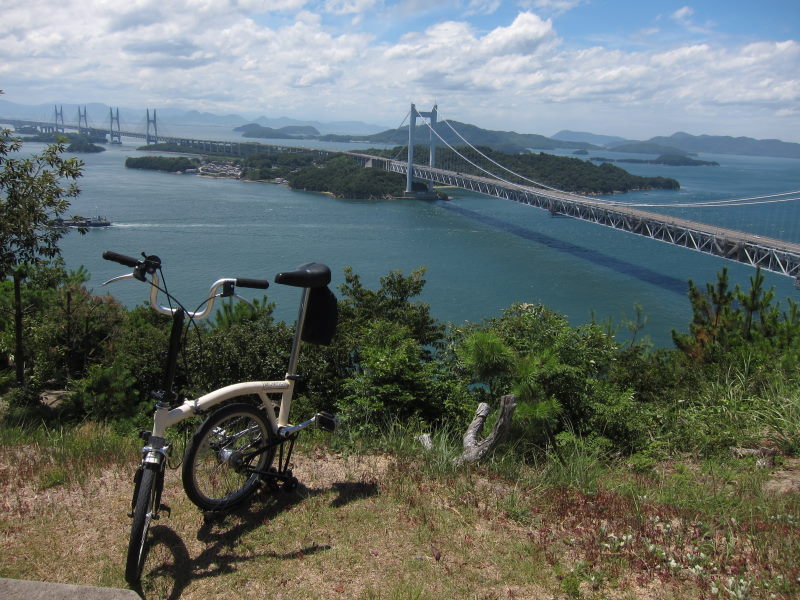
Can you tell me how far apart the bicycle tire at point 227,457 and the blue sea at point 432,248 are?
12.3 meters

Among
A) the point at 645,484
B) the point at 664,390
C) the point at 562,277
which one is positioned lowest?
the point at 562,277

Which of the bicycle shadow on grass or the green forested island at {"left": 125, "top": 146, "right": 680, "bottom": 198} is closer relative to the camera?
the bicycle shadow on grass

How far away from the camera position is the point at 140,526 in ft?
5.10

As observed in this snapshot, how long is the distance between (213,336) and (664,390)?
14.7 feet

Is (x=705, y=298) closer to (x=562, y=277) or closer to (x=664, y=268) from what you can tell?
(x=562, y=277)

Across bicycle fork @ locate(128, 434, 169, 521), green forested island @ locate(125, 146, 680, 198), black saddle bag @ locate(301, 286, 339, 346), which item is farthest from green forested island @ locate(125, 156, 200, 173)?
bicycle fork @ locate(128, 434, 169, 521)

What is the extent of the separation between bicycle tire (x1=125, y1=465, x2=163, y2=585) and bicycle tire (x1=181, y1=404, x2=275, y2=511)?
0.12 metres

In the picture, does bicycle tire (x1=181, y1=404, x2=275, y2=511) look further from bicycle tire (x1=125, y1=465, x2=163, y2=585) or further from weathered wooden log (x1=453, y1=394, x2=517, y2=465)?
weathered wooden log (x1=453, y1=394, x2=517, y2=465)

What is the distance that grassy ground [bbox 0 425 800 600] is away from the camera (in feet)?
5.46

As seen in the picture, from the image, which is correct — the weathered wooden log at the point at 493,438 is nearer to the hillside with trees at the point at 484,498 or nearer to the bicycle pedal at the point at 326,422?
the hillside with trees at the point at 484,498

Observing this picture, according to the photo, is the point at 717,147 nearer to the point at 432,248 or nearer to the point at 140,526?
the point at 432,248

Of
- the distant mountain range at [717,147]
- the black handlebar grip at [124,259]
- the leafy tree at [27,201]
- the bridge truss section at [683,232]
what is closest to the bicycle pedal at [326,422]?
the black handlebar grip at [124,259]

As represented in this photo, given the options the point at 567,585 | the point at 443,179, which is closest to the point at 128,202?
the point at 443,179

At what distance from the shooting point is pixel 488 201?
126ft
